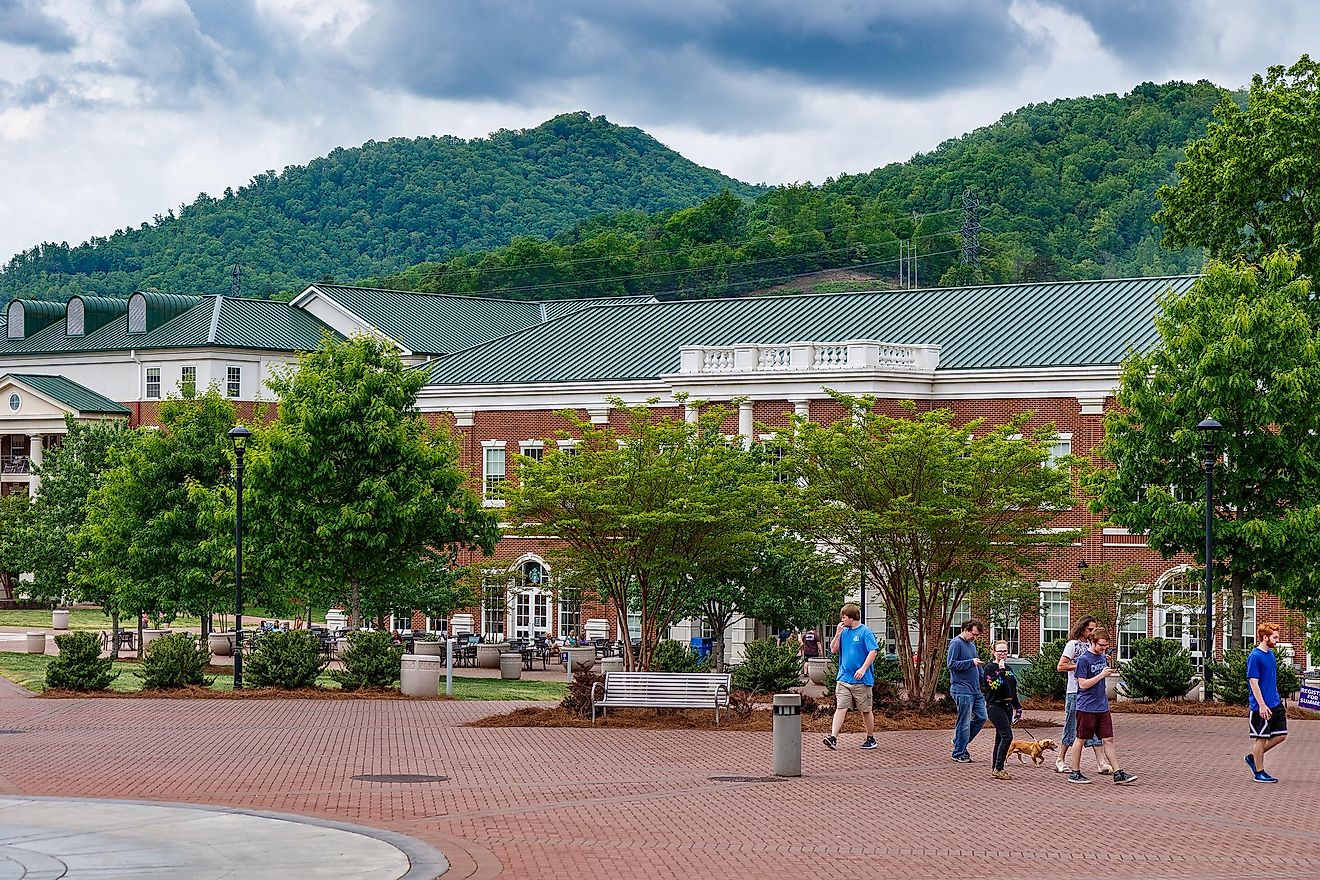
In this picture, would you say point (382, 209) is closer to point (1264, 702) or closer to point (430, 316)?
point (430, 316)

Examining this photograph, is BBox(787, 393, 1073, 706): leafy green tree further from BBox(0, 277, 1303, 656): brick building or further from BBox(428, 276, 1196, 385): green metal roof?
BBox(428, 276, 1196, 385): green metal roof

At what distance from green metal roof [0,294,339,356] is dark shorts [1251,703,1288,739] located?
71.9 metres

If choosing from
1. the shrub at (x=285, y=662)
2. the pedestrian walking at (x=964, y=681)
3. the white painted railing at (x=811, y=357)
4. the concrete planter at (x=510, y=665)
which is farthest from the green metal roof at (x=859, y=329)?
the pedestrian walking at (x=964, y=681)

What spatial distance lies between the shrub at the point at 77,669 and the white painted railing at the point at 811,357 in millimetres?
25045

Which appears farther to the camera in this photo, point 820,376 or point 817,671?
point 820,376

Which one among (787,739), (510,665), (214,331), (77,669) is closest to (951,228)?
(214,331)

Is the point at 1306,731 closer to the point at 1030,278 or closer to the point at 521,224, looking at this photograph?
the point at 1030,278

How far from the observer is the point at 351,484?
43875 millimetres

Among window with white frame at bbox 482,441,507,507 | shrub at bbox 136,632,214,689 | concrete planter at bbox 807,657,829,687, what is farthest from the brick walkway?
window with white frame at bbox 482,441,507,507

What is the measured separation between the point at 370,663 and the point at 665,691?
908 centimetres

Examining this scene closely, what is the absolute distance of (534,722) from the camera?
1191 inches

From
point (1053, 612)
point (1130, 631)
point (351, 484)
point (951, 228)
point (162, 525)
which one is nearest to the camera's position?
point (351, 484)

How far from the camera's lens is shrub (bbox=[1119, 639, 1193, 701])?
121 ft

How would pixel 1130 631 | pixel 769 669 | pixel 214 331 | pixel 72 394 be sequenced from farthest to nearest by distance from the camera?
pixel 72 394
pixel 214 331
pixel 1130 631
pixel 769 669
